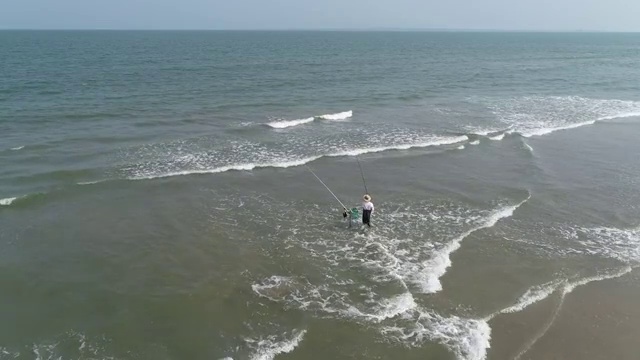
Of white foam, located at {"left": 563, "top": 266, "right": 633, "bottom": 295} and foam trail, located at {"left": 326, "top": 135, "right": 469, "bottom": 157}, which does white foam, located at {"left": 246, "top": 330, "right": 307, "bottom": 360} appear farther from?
foam trail, located at {"left": 326, "top": 135, "right": 469, "bottom": 157}

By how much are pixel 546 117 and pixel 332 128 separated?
15.2 metres

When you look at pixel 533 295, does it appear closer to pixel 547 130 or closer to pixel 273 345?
pixel 273 345

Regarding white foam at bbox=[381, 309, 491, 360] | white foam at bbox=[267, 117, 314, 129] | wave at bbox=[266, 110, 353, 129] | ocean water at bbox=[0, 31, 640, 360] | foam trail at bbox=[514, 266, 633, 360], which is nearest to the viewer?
white foam at bbox=[381, 309, 491, 360]

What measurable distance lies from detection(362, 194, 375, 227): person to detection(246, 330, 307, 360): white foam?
6156mm

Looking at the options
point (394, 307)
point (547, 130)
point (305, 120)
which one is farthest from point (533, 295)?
point (305, 120)

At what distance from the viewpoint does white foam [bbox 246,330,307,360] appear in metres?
10.7

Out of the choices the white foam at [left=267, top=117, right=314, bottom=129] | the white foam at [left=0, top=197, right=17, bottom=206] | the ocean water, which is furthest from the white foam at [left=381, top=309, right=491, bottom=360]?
the white foam at [left=267, top=117, right=314, bottom=129]

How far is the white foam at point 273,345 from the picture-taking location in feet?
35.2

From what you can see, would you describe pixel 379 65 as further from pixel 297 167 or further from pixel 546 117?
pixel 297 167

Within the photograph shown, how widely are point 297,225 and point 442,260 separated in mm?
5185

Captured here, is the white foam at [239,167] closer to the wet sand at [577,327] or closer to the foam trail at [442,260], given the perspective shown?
the foam trail at [442,260]

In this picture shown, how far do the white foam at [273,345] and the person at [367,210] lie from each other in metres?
6.16

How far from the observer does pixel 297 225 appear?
17.2m

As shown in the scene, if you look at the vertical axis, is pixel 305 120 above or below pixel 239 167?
above
